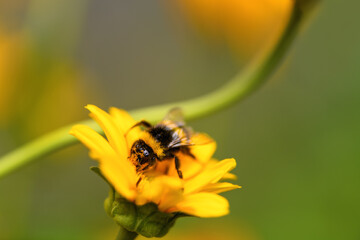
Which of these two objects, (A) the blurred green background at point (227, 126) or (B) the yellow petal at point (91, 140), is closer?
(B) the yellow petal at point (91, 140)

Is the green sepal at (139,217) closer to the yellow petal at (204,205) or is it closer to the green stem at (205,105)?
the yellow petal at (204,205)

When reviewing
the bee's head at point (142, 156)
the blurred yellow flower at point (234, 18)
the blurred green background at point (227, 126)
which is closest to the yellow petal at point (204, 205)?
the bee's head at point (142, 156)

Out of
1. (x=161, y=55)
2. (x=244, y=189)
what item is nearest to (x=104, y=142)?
(x=244, y=189)

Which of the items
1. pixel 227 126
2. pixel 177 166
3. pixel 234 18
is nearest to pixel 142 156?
pixel 177 166

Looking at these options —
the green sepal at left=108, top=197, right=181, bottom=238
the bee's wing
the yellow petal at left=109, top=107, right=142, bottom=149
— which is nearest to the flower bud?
the green sepal at left=108, top=197, right=181, bottom=238

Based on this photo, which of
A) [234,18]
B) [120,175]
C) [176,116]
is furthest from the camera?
[234,18]

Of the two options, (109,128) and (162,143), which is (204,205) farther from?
(162,143)

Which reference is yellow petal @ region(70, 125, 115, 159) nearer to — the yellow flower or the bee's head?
the yellow flower
